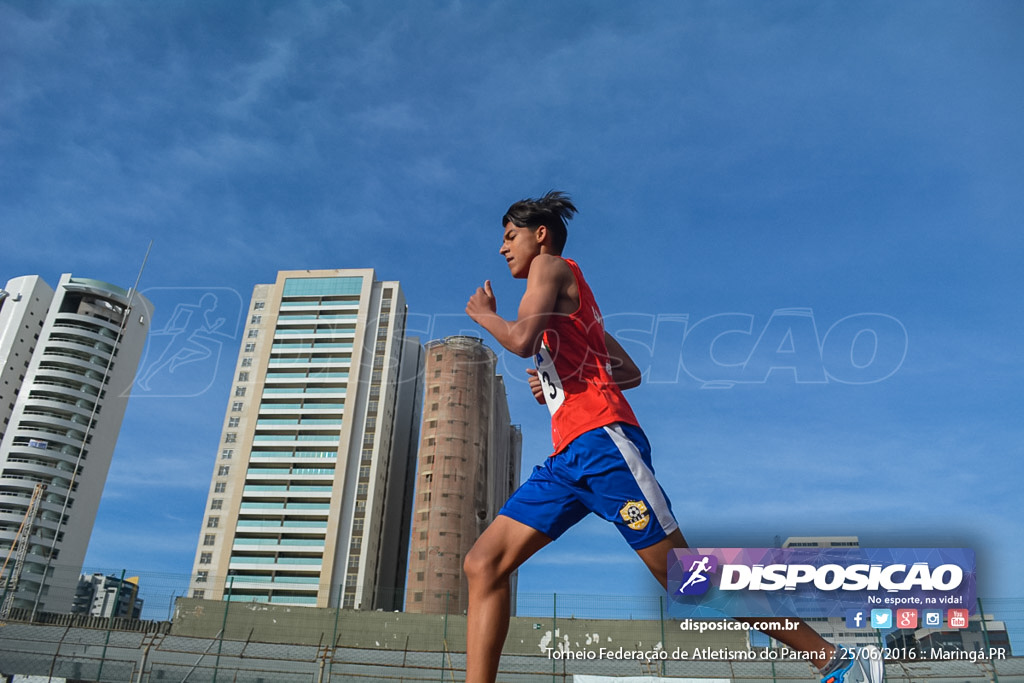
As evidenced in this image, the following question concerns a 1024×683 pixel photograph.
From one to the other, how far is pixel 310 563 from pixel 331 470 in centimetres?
981

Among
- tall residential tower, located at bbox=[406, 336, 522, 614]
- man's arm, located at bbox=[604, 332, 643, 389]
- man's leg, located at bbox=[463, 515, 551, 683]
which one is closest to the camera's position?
man's leg, located at bbox=[463, 515, 551, 683]

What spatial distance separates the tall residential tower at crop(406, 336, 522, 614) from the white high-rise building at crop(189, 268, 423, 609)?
6.15m

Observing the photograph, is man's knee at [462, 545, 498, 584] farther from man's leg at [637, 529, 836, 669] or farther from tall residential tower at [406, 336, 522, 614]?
tall residential tower at [406, 336, 522, 614]

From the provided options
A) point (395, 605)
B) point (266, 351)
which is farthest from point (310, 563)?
point (266, 351)

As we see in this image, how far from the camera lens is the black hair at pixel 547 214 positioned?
361 cm

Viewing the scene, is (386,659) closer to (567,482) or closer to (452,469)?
(567,482)

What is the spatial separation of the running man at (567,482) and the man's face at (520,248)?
25 cm

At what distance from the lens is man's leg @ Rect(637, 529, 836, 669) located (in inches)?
114

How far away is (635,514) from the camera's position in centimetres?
291

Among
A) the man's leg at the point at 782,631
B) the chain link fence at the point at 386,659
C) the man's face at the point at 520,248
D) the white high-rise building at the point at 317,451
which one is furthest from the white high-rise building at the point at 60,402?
the man's leg at the point at 782,631

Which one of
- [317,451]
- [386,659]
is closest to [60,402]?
[317,451]

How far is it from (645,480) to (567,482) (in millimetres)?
323

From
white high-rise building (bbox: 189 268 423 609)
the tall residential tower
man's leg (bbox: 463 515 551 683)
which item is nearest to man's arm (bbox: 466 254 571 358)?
man's leg (bbox: 463 515 551 683)

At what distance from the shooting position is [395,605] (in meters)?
60.5
